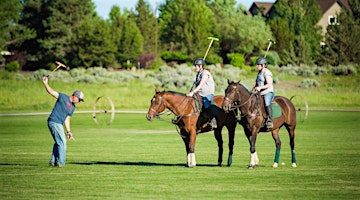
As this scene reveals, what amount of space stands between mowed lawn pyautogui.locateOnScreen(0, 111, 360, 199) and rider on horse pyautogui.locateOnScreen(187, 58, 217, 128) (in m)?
1.48

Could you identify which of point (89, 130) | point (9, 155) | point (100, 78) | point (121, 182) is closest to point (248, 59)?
point (100, 78)

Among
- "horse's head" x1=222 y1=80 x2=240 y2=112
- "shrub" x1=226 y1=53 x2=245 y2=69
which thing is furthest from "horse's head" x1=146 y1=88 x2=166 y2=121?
"shrub" x1=226 y1=53 x2=245 y2=69

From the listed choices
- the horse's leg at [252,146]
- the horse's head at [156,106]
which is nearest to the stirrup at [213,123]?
the horse's leg at [252,146]

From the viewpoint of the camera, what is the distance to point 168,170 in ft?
64.3

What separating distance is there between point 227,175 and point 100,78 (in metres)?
52.4

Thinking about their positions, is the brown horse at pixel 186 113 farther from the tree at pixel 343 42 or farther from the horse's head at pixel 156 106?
the tree at pixel 343 42

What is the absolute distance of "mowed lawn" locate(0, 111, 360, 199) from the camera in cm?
1566

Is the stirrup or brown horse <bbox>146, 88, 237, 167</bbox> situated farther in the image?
the stirrup

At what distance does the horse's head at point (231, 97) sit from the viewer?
62.9ft

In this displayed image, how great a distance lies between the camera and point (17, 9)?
3541 inches

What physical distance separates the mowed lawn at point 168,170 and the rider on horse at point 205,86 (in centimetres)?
148

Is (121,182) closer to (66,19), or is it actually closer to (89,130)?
(89,130)

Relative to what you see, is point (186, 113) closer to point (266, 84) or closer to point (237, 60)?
point (266, 84)

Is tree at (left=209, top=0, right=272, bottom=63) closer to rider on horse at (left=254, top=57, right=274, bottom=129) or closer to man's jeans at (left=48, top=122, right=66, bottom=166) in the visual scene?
rider on horse at (left=254, top=57, right=274, bottom=129)
